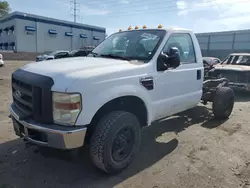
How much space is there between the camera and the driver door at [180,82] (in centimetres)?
379

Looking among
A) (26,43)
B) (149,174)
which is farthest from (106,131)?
(26,43)

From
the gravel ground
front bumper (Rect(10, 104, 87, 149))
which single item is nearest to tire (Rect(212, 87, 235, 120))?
the gravel ground

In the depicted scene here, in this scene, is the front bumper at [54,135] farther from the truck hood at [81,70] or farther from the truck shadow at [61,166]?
the truck hood at [81,70]

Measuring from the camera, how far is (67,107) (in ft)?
8.63

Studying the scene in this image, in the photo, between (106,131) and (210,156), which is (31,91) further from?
(210,156)

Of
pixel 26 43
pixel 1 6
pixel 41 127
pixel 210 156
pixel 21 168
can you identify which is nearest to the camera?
pixel 41 127

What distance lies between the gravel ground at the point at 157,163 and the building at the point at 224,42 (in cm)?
3245

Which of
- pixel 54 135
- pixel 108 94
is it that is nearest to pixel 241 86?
pixel 108 94

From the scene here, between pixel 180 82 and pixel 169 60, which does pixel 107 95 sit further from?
pixel 180 82

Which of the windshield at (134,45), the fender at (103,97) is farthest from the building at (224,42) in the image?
the fender at (103,97)

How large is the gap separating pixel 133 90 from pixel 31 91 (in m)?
1.27

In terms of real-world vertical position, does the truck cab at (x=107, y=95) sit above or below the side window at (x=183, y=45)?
below

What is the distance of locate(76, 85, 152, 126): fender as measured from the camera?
107 inches

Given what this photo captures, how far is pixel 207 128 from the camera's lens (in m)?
5.20
